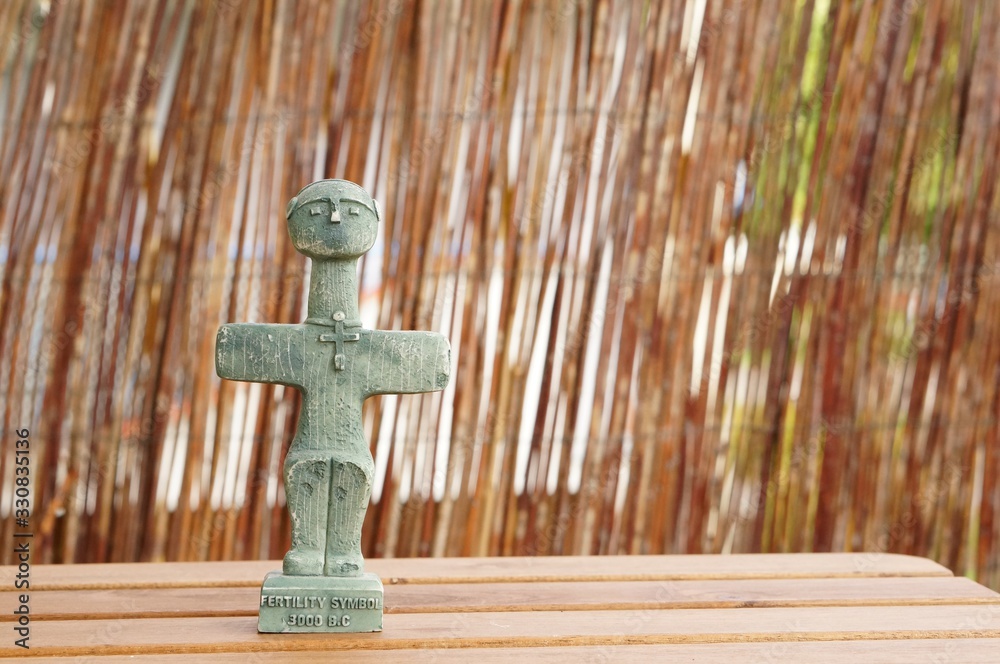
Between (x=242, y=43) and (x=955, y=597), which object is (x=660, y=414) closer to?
(x=955, y=597)

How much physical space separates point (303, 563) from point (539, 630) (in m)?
0.28

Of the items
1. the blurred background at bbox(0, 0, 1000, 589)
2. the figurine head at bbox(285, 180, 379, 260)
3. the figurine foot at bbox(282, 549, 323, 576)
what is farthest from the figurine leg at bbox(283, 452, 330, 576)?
the blurred background at bbox(0, 0, 1000, 589)

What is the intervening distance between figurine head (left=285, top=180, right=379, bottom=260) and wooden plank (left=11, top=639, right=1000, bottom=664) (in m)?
0.45

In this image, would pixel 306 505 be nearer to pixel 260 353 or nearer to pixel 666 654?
pixel 260 353

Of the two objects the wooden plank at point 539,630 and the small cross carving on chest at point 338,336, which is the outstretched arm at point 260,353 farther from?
the wooden plank at point 539,630

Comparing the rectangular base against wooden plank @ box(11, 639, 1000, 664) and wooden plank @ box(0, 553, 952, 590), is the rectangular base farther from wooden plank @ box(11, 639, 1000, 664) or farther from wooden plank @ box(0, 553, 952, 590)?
wooden plank @ box(0, 553, 952, 590)

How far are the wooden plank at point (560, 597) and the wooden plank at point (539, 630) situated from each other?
0.09ft

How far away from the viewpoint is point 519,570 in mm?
1429

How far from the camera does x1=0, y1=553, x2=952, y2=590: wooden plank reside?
1.36 metres

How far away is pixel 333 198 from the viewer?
1170 mm

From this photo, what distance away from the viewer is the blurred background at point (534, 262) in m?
1.92


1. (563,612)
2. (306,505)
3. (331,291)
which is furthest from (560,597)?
(331,291)

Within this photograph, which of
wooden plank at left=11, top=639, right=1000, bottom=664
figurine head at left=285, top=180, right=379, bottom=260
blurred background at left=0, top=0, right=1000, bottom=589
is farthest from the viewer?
blurred background at left=0, top=0, right=1000, bottom=589

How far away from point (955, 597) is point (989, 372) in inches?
35.7
